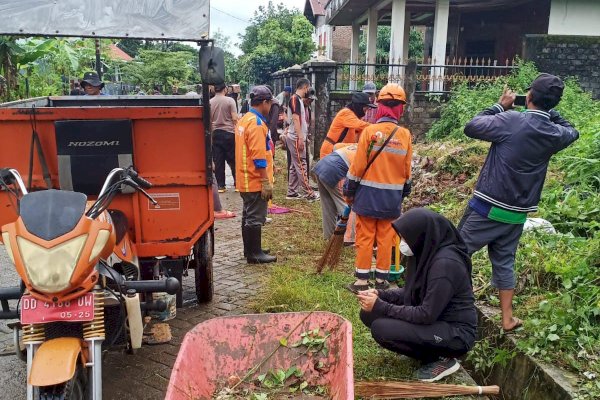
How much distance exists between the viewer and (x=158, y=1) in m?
4.02

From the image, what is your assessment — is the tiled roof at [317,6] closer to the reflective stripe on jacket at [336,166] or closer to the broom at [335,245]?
the reflective stripe on jacket at [336,166]

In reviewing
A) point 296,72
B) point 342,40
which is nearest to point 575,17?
point 296,72

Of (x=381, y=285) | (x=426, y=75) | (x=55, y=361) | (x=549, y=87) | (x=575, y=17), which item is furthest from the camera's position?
(x=575, y=17)

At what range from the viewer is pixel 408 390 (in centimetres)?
337

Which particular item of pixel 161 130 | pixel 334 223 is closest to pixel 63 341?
pixel 161 130

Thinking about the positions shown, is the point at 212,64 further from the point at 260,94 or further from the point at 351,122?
the point at 351,122

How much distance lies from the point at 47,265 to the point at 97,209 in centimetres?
54

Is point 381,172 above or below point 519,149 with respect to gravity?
below

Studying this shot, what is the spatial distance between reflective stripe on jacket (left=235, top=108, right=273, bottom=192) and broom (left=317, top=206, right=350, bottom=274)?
98 cm

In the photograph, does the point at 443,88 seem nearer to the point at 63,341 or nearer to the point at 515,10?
the point at 515,10

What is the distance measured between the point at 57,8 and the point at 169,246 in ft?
6.24

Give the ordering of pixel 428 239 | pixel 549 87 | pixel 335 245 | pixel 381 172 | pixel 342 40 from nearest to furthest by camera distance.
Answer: pixel 428 239 → pixel 549 87 → pixel 381 172 → pixel 335 245 → pixel 342 40

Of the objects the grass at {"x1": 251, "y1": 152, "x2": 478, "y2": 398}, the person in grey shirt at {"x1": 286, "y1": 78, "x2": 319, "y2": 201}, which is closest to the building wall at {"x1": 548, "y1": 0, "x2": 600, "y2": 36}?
the person in grey shirt at {"x1": 286, "y1": 78, "x2": 319, "y2": 201}

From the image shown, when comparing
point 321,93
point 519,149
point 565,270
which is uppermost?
point 321,93
